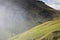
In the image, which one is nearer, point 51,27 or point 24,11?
point 51,27

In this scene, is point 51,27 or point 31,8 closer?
point 51,27

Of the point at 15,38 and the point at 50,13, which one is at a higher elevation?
the point at 50,13

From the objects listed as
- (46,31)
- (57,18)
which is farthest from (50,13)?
(46,31)

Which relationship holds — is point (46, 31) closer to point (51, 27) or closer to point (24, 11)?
point (51, 27)

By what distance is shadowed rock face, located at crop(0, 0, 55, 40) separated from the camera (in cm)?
88

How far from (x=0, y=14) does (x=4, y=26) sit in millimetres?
112

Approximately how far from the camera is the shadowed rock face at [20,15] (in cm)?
88

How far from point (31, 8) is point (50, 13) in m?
0.13

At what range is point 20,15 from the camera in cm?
97

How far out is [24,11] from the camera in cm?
98

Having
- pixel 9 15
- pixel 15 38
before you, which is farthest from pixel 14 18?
pixel 15 38

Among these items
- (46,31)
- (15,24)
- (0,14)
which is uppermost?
(0,14)

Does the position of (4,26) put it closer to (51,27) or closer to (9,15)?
(9,15)

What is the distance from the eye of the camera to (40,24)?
897mm
